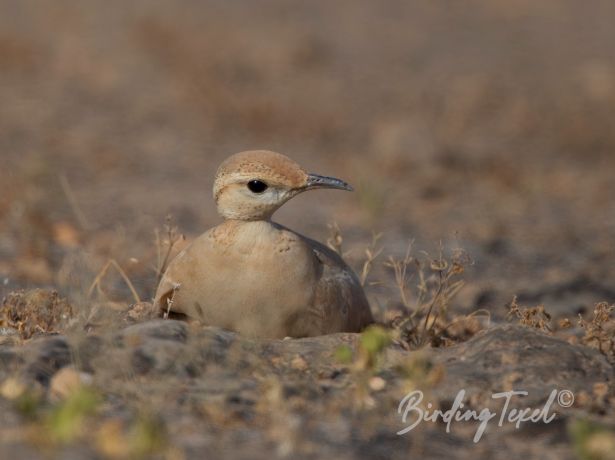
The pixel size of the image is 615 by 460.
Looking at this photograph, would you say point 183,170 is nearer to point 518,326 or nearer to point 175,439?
point 518,326

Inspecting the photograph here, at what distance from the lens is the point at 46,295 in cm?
466

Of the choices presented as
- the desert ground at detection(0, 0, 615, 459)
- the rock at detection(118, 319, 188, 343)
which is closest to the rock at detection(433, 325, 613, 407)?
the desert ground at detection(0, 0, 615, 459)

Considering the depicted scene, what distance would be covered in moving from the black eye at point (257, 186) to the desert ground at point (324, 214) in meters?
0.63

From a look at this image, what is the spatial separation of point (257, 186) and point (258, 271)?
370 millimetres

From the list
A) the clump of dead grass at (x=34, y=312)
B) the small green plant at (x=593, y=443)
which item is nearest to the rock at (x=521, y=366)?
the small green plant at (x=593, y=443)

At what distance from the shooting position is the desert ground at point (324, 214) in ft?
11.2

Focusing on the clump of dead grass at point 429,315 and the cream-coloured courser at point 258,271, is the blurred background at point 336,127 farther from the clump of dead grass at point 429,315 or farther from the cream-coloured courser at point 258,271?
the clump of dead grass at point 429,315

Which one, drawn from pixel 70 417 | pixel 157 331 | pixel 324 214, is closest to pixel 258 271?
pixel 157 331

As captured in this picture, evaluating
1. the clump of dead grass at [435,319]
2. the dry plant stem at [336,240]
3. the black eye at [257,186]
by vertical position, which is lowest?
the clump of dead grass at [435,319]

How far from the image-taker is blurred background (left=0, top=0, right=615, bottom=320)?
698 cm

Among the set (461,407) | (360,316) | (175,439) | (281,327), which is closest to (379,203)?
(360,316)

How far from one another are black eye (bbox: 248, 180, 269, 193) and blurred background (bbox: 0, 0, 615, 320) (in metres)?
0.81

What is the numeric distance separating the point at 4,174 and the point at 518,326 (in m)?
4.62

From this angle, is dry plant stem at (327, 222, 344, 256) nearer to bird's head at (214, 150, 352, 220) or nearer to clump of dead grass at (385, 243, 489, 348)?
clump of dead grass at (385, 243, 489, 348)
